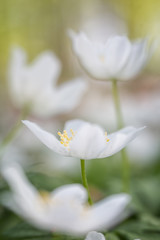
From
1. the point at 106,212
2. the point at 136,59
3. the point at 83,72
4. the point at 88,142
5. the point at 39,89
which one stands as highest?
the point at 83,72

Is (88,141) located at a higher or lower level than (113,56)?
lower

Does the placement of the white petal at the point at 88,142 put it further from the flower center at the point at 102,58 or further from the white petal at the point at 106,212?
the flower center at the point at 102,58

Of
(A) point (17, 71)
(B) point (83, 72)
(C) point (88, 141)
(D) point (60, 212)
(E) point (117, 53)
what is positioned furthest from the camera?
(B) point (83, 72)

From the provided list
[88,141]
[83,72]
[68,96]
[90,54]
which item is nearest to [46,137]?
[88,141]

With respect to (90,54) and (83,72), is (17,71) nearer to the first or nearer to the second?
(90,54)

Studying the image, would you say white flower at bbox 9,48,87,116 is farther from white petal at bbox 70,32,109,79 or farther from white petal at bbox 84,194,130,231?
white petal at bbox 84,194,130,231
